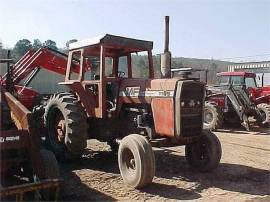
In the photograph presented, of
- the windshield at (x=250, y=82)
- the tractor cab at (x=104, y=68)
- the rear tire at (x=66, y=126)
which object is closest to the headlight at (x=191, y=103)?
Answer: the tractor cab at (x=104, y=68)

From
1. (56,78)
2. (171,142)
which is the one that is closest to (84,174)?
(171,142)

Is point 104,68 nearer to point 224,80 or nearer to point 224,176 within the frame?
point 224,176

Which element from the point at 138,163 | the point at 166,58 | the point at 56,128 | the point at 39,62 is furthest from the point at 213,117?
the point at 138,163

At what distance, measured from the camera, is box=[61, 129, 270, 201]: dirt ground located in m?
6.13

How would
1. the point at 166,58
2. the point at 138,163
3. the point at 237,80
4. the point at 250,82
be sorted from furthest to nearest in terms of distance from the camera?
the point at 250,82, the point at 237,80, the point at 166,58, the point at 138,163

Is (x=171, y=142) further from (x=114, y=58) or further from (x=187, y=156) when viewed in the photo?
(x=114, y=58)

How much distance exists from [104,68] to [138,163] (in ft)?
6.64

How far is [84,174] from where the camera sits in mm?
7141

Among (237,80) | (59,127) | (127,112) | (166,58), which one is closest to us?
(127,112)

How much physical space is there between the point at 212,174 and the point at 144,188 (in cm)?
159

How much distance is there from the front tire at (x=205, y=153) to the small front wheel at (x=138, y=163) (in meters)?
1.53

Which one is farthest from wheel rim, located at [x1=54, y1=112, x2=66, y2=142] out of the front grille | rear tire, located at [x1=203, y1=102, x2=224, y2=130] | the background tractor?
rear tire, located at [x1=203, y1=102, x2=224, y2=130]

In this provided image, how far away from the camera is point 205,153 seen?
7605 mm

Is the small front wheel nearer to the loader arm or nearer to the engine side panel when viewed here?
the engine side panel
